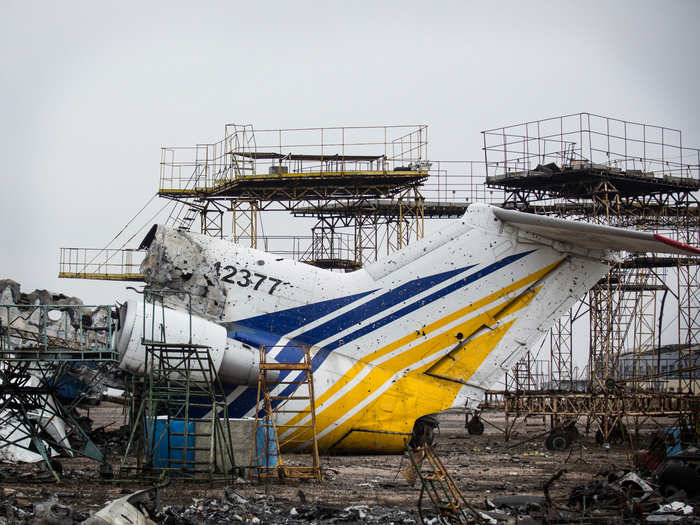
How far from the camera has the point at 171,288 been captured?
16.6 meters

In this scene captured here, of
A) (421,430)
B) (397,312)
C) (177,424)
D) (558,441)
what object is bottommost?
(558,441)

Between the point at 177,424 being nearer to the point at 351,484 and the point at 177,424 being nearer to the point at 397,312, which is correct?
the point at 351,484

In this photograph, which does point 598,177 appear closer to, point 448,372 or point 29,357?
point 448,372

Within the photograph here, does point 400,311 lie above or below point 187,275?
below

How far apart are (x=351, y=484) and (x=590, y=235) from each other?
5861 millimetres

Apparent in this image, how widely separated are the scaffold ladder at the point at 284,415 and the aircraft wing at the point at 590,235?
4.48 meters

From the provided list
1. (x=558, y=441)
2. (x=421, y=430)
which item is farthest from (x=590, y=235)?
(x=558, y=441)

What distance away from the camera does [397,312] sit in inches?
645

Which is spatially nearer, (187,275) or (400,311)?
(400,311)

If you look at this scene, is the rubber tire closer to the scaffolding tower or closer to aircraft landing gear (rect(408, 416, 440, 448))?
aircraft landing gear (rect(408, 416, 440, 448))

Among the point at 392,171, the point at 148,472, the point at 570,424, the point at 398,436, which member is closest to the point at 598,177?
the point at 392,171

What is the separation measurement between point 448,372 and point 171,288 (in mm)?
5258

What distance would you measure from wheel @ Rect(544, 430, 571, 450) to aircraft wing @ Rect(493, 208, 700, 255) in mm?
11055

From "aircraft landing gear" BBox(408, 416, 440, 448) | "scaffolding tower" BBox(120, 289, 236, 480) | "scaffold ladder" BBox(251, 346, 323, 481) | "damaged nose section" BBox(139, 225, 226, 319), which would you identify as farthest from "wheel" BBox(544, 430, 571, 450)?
"damaged nose section" BBox(139, 225, 226, 319)
